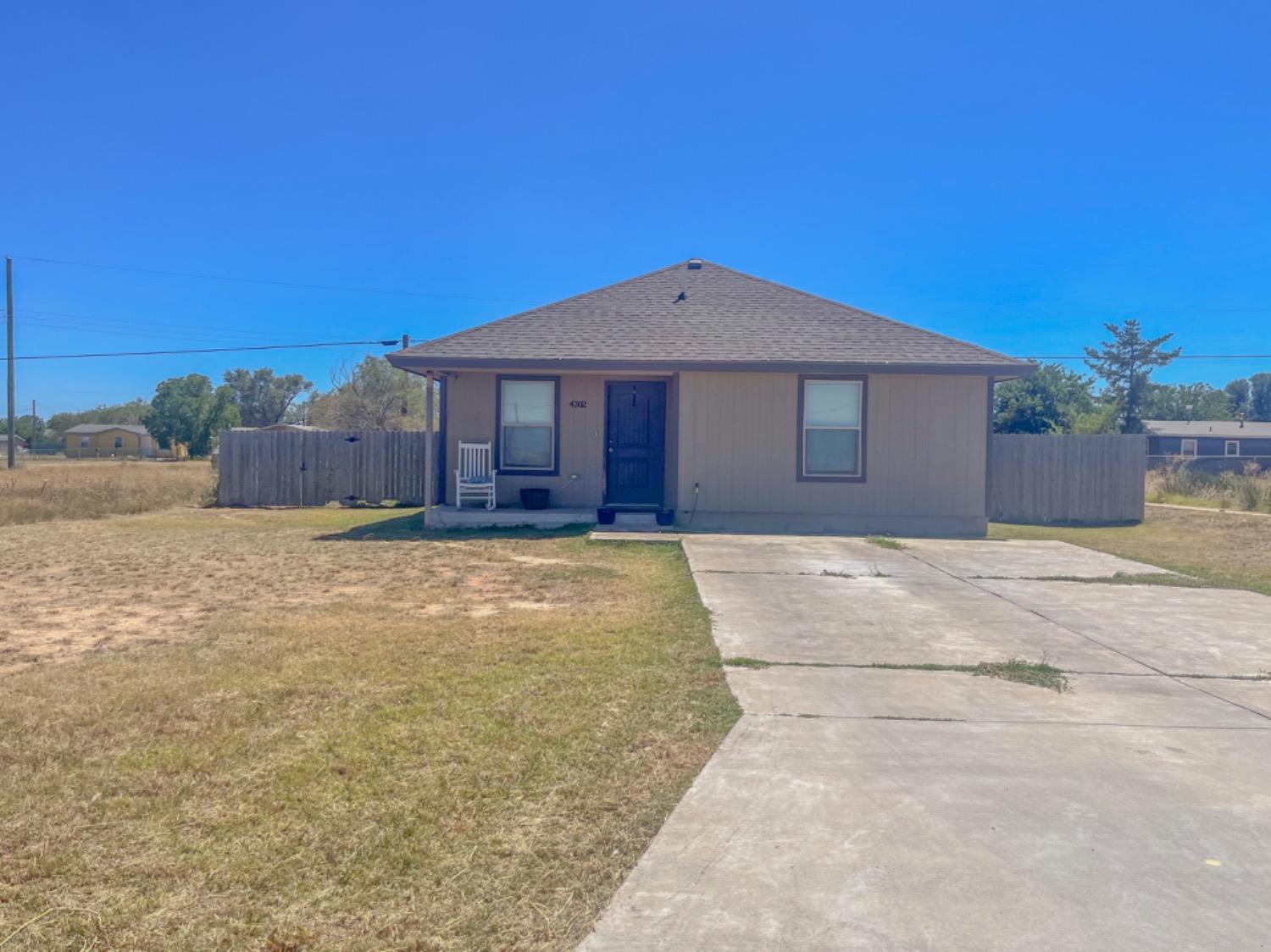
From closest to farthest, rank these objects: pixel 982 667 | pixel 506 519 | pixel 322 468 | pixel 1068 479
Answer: pixel 982 667, pixel 506 519, pixel 1068 479, pixel 322 468

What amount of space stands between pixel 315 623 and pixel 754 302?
939 cm

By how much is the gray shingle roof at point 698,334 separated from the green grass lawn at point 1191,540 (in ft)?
8.92

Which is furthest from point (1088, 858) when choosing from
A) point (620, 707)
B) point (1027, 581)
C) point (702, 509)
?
point (702, 509)

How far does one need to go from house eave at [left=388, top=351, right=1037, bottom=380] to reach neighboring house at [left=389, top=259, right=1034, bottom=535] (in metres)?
0.02

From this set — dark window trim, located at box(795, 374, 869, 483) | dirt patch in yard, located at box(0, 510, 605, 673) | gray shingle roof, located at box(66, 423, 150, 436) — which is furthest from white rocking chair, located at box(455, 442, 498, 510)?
gray shingle roof, located at box(66, 423, 150, 436)

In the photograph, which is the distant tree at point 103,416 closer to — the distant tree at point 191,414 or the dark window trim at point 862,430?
the distant tree at point 191,414

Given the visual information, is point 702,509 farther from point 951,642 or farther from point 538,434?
point 951,642

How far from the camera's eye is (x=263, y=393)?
72.2m

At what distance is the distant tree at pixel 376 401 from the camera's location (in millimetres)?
33250

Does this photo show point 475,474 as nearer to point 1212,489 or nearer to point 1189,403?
point 1212,489

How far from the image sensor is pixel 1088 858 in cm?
264

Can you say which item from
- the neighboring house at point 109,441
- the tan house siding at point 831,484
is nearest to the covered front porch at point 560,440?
the tan house siding at point 831,484

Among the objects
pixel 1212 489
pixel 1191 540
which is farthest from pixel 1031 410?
pixel 1191 540

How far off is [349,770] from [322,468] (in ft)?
48.5
